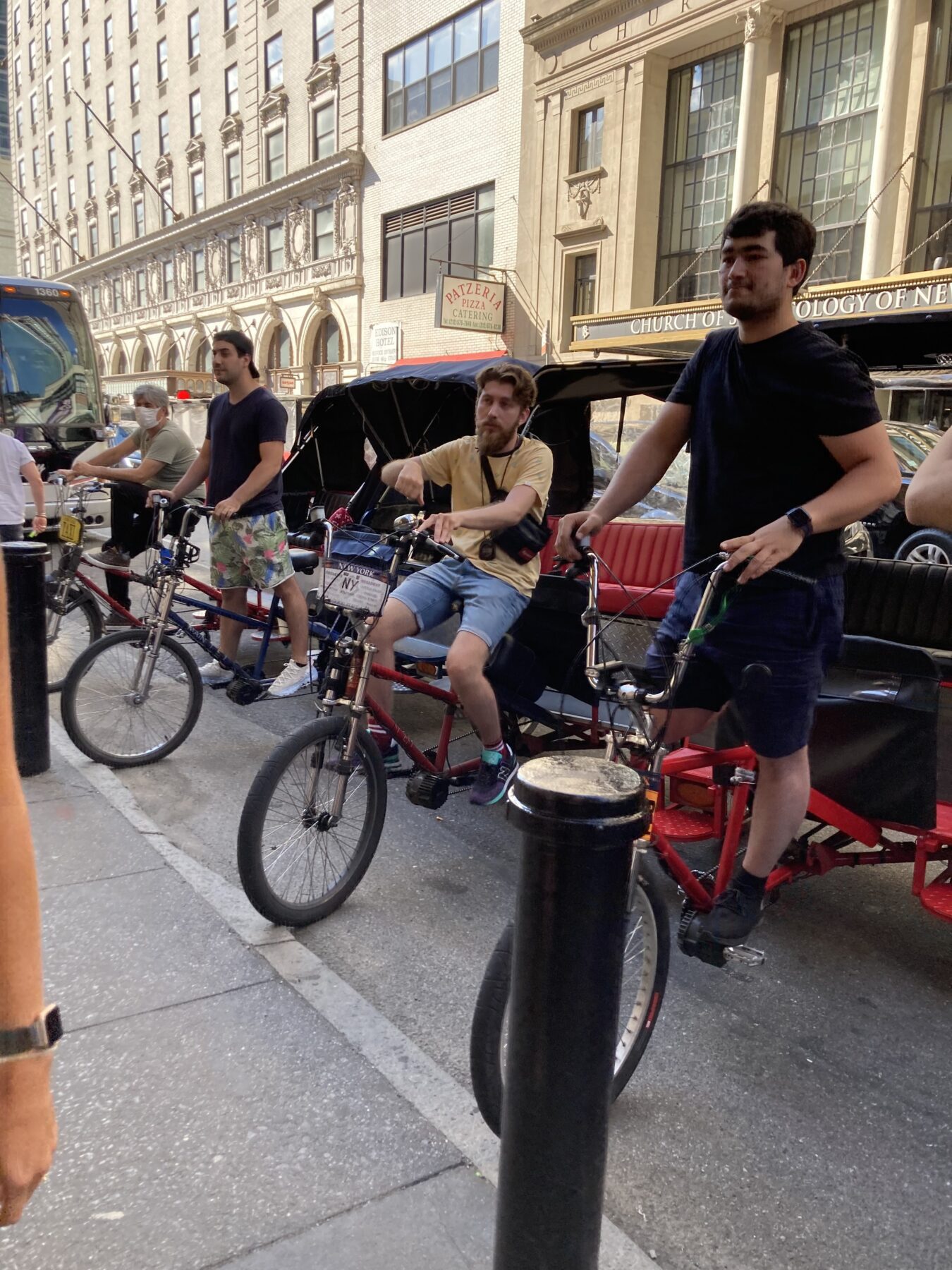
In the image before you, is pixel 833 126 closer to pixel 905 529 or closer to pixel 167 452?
pixel 905 529

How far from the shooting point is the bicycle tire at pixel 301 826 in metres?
3.42

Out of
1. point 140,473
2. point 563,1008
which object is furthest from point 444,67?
point 563,1008

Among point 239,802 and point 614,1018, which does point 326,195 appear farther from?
point 614,1018

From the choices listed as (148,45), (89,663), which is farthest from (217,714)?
(148,45)

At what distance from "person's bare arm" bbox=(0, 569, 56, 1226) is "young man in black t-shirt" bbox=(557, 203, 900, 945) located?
6.58ft

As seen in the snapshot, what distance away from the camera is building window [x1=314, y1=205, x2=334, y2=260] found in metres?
32.7

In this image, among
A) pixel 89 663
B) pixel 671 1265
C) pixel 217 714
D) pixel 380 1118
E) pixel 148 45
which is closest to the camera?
→ pixel 671 1265

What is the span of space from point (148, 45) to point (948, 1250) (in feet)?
171

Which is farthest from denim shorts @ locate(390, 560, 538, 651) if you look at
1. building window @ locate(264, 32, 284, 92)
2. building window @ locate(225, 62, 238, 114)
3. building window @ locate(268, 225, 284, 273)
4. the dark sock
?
building window @ locate(225, 62, 238, 114)

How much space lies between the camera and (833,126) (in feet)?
58.8

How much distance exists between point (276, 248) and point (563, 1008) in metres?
38.3

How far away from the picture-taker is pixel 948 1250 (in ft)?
7.47

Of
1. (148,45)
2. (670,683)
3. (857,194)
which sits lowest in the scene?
(670,683)

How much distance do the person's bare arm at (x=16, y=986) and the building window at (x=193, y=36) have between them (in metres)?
46.9
